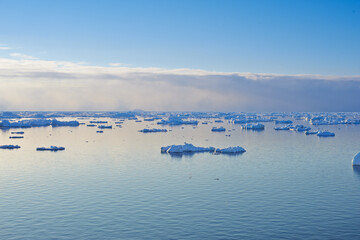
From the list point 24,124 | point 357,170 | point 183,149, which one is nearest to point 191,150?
point 183,149

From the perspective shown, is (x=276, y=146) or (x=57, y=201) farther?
(x=276, y=146)

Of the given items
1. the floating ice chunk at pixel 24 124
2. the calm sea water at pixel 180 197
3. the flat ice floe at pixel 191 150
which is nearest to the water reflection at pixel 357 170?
the calm sea water at pixel 180 197

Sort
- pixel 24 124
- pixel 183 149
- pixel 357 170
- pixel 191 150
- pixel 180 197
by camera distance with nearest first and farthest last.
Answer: pixel 180 197 < pixel 357 170 < pixel 183 149 < pixel 191 150 < pixel 24 124

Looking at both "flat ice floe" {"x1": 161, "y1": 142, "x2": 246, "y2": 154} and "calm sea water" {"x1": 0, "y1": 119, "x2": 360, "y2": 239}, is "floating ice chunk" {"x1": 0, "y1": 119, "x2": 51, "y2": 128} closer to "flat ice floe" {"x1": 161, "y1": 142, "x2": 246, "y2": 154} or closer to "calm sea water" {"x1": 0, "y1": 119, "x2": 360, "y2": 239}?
"calm sea water" {"x1": 0, "y1": 119, "x2": 360, "y2": 239}

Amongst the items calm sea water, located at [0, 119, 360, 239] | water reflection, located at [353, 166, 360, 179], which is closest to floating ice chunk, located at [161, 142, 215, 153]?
calm sea water, located at [0, 119, 360, 239]

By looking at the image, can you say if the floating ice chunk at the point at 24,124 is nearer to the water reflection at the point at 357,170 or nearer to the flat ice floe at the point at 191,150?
the flat ice floe at the point at 191,150

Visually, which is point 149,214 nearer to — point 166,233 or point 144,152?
point 166,233

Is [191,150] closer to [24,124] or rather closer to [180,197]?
[180,197]

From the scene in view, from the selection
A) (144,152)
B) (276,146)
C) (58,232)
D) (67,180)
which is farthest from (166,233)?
(276,146)

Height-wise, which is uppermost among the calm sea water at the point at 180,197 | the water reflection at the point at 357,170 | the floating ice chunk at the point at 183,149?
the floating ice chunk at the point at 183,149
